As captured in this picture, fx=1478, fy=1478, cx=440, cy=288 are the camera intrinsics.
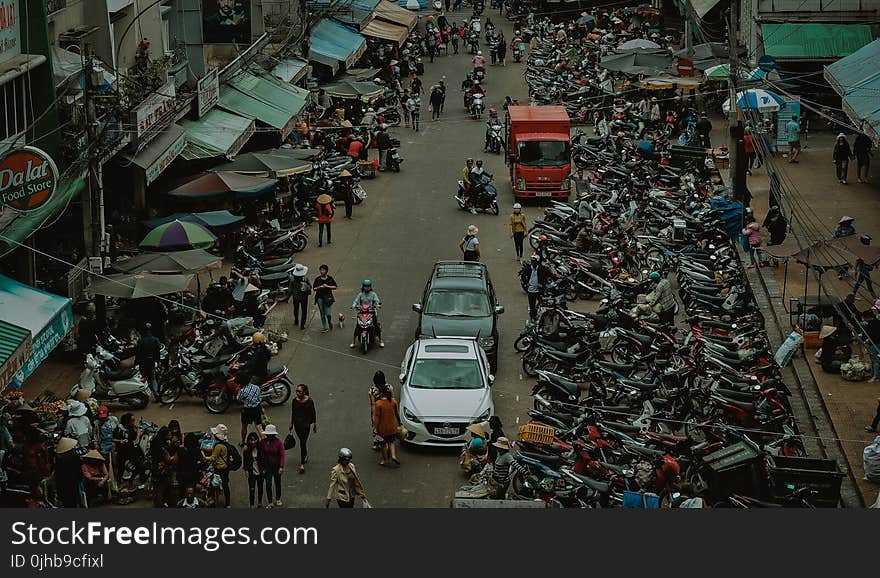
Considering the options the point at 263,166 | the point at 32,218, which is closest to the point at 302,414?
the point at 32,218

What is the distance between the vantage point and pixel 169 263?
2684 cm

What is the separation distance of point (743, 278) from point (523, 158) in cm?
1078

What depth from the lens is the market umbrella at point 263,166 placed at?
1390 inches

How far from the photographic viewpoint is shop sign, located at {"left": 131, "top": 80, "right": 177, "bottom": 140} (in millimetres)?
30109

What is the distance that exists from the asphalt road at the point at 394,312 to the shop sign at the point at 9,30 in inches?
260

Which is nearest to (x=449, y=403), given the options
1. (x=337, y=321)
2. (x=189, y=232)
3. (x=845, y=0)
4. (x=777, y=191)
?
(x=337, y=321)

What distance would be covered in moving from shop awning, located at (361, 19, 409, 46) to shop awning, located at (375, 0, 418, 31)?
444 mm

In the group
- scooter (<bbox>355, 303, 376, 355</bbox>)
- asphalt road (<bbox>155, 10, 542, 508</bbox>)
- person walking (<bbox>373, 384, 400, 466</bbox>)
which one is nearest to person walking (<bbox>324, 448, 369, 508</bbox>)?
asphalt road (<bbox>155, 10, 542, 508</bbox>)

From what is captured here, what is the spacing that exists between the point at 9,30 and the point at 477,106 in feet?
96.8

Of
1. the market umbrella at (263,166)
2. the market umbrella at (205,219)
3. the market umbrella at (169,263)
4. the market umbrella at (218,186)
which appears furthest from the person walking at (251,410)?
the market umbrella at (263,166)

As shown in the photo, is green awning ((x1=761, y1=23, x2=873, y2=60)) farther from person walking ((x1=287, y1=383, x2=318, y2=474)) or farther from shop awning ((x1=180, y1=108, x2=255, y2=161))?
person walking ((x1=287, y1=383, x2=318, y2=474))

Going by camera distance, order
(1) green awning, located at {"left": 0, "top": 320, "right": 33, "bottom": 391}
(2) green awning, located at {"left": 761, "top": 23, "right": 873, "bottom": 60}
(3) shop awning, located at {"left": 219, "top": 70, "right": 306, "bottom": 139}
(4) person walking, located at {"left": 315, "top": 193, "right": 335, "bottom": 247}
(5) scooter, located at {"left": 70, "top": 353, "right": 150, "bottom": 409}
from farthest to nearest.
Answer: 1. (2) green awning, located at {"left": 761, "top": 23, "right": 873, "bottom": 60}
2. (3) shop awning, located at {"left": 219, "top": 70, "right": 306, "bottom": 139}
3. (4) person walking, located at {"left": 315, "top": 193, "right": 335, "bottom": 247}
4. (5) scooter, located at {"left": 70, "top": 353, "right": 150, "bottom": 409}
5. (1) green awning, located at {"left": 0, "top": 320, "right": 33, "bottom": 391}

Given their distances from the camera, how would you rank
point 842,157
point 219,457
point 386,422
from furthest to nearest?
point 842,157, point 386,422, point 219,457

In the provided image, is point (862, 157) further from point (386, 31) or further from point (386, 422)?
point (386, 31)
